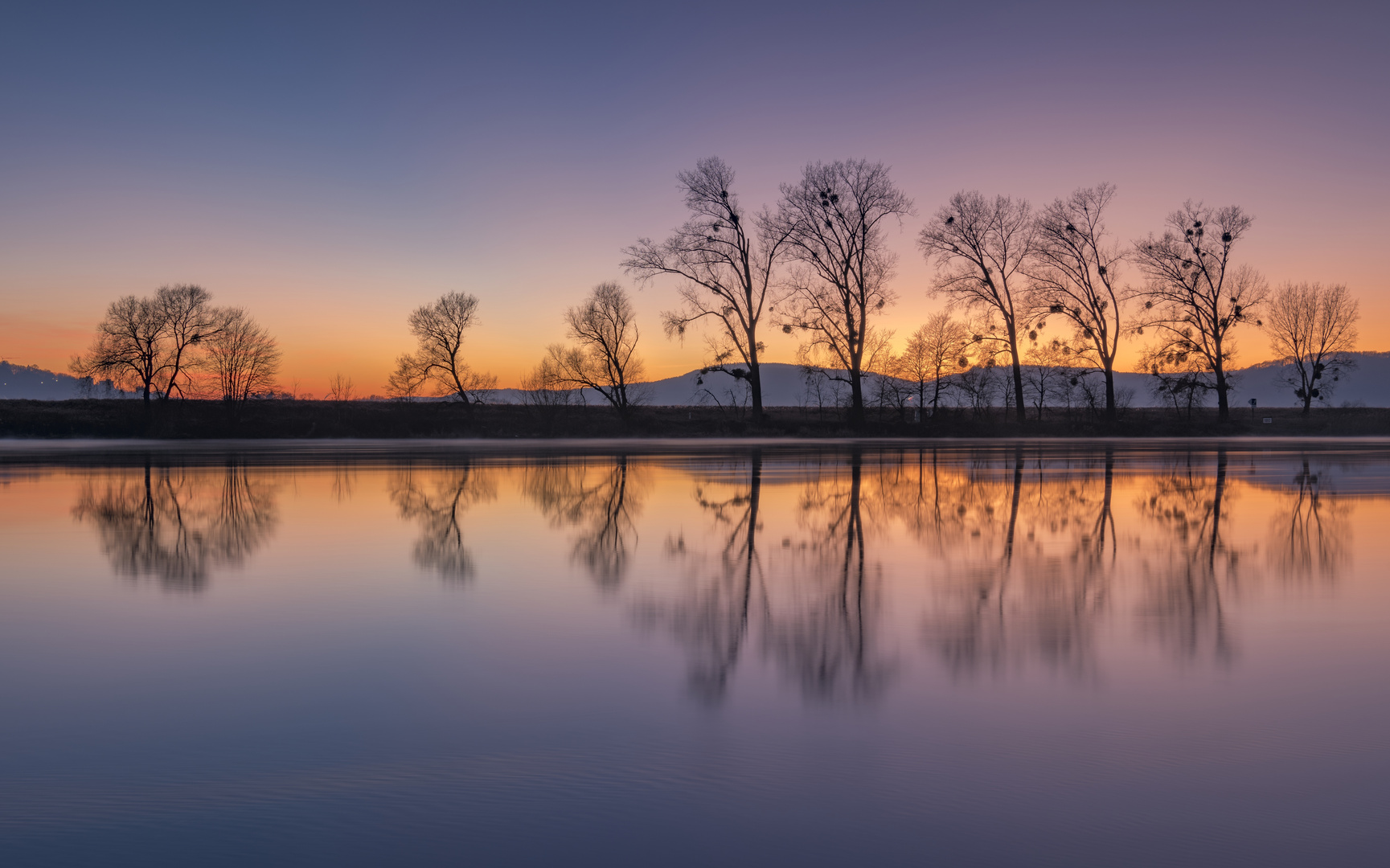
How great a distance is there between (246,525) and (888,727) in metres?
8.96

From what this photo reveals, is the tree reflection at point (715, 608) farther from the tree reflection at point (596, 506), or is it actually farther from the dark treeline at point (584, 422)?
the dark treeline at point (584, 422)

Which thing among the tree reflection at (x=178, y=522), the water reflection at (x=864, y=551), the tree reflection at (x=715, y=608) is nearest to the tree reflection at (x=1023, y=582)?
the water reflection at (x=864, y=551)

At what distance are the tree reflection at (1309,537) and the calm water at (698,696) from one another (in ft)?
0.28

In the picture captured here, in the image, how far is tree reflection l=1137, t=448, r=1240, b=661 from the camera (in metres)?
5.19

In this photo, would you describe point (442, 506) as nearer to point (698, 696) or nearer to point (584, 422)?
point (698, 696)

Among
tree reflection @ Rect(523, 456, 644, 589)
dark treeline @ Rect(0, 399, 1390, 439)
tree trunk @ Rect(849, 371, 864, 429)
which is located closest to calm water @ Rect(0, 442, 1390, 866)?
tree reflection @ Rect(523, 456, 644, 589)

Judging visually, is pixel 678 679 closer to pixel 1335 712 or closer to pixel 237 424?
pixel 1335 712

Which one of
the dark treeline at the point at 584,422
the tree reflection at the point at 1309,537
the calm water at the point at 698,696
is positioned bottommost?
the calm water at the point at 698,696

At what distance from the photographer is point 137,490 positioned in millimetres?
15227

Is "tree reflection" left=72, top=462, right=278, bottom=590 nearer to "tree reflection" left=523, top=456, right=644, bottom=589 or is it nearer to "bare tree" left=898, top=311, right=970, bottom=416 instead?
"tree reflection" left=523, top=456, right=644, bottom=589

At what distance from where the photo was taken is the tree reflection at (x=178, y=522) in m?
7.92

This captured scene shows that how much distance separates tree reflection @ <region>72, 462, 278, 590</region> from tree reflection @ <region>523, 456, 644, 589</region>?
313cm

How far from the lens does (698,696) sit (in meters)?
4.17

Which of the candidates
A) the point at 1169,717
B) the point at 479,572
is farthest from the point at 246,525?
the point at 1169,717
